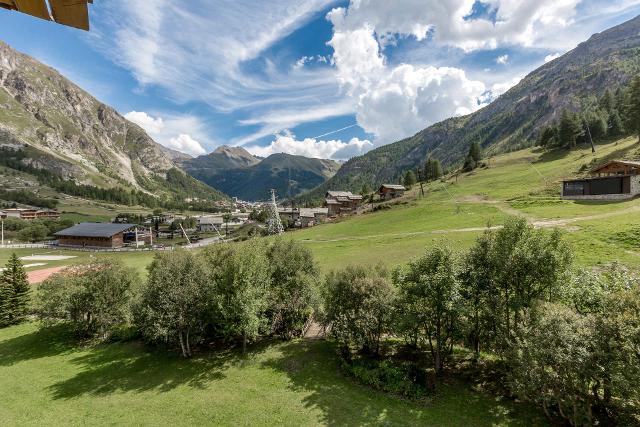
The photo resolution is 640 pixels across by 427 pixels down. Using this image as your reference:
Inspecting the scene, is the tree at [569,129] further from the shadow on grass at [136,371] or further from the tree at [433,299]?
the shadow on grass at [136,371]

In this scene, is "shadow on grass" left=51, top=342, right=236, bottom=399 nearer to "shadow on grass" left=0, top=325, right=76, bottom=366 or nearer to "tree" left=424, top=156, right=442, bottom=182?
"shadow on grass" left=0, top=325, right=76, bottom=366

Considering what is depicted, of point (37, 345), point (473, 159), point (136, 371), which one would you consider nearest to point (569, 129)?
point (473, 159)

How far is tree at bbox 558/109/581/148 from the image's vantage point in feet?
392

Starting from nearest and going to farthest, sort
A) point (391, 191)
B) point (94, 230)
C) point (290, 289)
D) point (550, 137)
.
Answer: point (290, 289) → point (94, 230) → point (550, 137) → point (391, 191)

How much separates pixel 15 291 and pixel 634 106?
482ft

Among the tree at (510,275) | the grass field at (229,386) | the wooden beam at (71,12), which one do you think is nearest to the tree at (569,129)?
the grass field at (229,386)

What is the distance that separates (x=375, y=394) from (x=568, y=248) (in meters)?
18.3

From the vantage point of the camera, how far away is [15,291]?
48.0 m

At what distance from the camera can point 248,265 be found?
3316 centimetres

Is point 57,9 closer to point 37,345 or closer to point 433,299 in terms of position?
point 433,299

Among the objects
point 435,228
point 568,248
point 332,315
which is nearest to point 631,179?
point 435,228

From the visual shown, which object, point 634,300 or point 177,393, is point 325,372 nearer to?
point 177,393

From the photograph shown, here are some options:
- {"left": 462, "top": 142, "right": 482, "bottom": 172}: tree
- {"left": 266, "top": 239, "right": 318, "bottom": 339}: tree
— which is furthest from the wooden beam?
{"left": 462, "top": 142, "right": 482, "bottom": 172}: tree

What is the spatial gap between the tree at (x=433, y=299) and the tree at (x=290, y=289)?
10.8m
